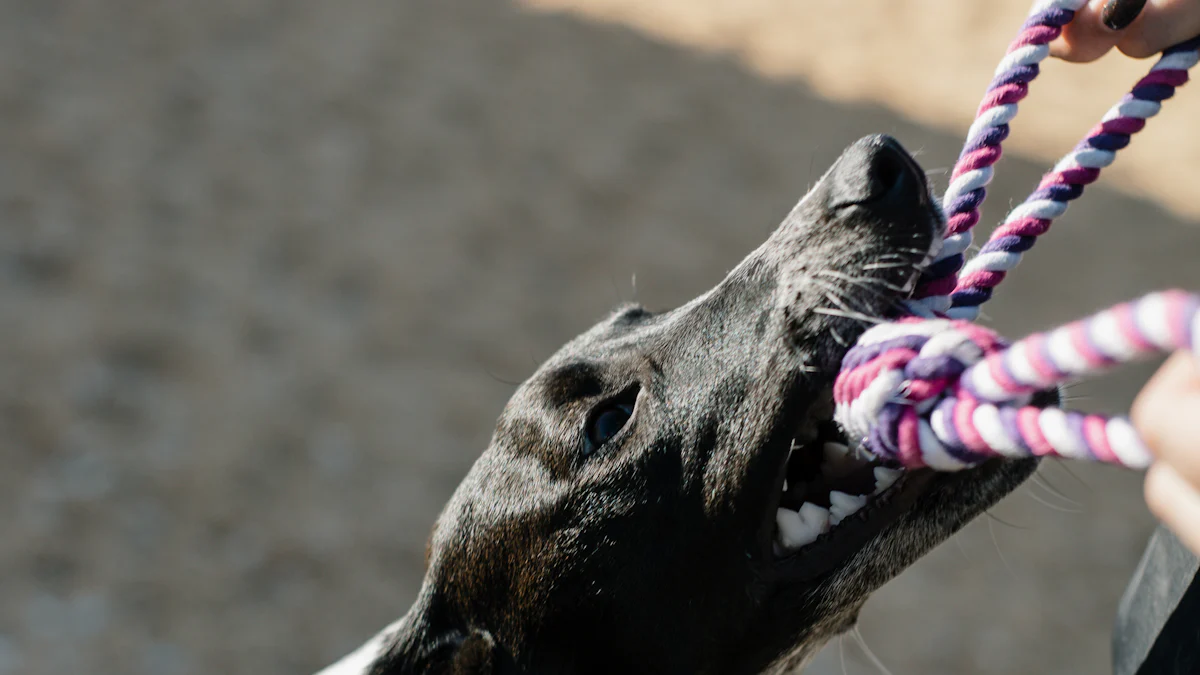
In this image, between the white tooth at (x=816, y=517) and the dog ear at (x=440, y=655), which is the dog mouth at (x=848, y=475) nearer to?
the white tooth at (x=816, y=517)

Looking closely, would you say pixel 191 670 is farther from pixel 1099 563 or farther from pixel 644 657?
pixel 1099 563

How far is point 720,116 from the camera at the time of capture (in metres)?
7.49

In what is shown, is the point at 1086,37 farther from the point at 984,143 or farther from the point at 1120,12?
the point at 984,143

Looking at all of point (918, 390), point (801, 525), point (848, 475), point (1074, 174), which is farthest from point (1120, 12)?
point (801, 525)

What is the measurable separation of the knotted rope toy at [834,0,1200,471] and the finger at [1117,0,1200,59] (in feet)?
0.08

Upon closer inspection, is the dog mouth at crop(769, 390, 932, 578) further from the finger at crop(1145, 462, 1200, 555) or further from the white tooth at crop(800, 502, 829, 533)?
the finger at crop(1145, 462, 1200, 555)

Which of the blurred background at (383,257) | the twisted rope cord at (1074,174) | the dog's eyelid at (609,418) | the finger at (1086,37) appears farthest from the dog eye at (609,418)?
the blurred background at (383,257)

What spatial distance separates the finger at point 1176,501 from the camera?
1.07 metres

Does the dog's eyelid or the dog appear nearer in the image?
the dog

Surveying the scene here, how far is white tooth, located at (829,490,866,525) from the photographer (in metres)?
1.96

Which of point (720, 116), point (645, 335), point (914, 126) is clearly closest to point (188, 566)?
point (645, 335)

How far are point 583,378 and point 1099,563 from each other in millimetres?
3617

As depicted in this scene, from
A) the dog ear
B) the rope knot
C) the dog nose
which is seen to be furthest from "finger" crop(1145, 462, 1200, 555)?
the dog ear

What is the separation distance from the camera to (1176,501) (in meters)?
1.09
